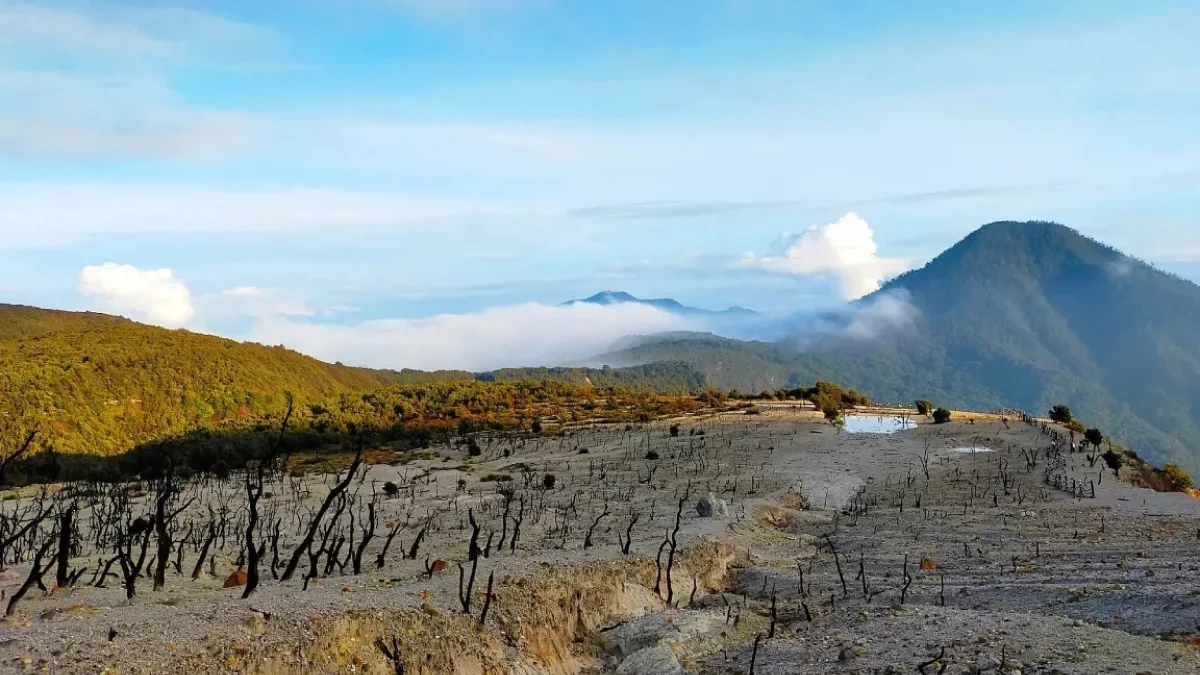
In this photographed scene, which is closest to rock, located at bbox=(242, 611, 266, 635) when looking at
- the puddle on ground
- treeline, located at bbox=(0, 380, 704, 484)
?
Answer: treeline, located at bbox=(0, 380, 704, 484)

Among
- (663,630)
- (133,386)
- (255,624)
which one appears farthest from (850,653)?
(133,386)

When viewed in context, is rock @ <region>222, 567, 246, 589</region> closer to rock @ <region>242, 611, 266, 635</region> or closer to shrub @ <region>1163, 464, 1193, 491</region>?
rock @ <region>242, 611, 266, 635</region>

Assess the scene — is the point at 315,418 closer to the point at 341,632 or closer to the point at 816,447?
the point at 816,447

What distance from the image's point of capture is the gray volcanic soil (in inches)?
382

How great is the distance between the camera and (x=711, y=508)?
23.2 metres

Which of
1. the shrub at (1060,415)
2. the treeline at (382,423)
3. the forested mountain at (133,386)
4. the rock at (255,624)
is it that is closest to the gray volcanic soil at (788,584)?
the rock at (255,624)

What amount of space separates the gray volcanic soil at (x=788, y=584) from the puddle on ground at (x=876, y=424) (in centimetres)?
1163

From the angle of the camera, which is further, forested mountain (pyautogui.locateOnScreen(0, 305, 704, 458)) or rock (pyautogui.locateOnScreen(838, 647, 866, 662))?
forested mountain (pyautogui.locateOnScreen(0, 305, 704, 458))

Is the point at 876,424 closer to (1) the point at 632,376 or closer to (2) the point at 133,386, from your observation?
(2) the point at 133,386

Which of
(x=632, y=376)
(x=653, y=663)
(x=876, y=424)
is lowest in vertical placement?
(x=653, y=663)

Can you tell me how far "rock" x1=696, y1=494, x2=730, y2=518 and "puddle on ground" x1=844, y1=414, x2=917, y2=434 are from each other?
77.6 feet

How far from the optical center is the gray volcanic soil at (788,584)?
9.71 metres

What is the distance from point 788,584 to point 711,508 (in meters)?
6.70

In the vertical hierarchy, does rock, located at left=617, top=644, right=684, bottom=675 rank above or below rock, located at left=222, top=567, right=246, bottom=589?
below
